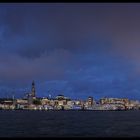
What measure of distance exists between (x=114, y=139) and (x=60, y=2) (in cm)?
107

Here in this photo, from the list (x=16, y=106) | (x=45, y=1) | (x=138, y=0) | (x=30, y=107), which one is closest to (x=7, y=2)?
(x=45, y=1)

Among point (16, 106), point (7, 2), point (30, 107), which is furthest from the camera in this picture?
point (16, 106)

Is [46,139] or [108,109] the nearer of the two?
[46,139]

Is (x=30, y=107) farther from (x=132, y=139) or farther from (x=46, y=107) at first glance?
(x=132, y=139)

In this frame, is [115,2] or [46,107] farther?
[46,107]

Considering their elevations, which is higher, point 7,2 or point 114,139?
point 7,2

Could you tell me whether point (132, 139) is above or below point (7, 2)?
below

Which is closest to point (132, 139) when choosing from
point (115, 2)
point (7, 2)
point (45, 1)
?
point (115, 2)

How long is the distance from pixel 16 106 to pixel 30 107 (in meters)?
13.9

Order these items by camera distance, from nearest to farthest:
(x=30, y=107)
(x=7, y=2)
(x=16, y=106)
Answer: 1. (x=7, y=2)
2. (x=30, y=107)
3. (x=16, y=106)

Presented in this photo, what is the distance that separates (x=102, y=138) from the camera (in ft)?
8.59

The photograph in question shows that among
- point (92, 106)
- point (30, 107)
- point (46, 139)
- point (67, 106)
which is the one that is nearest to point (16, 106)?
point (30, 107)

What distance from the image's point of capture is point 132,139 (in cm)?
263

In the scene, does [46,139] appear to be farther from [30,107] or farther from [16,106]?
[16,106]
